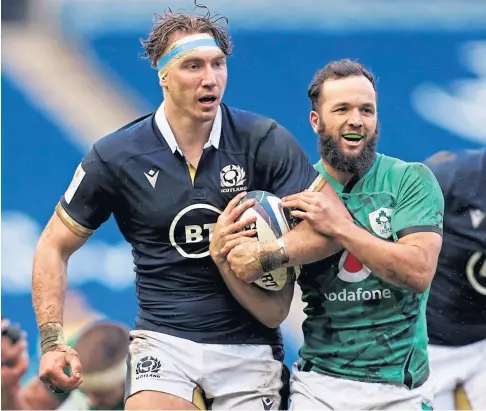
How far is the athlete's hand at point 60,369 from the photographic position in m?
4.53

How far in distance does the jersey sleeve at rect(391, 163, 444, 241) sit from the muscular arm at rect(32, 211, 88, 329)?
4.75ft

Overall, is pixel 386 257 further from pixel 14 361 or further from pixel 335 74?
pixel 14 361

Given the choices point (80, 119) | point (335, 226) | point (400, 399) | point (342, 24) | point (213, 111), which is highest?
point (342, 24)

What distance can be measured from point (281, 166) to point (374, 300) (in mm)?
708

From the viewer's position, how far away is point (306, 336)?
4.75m

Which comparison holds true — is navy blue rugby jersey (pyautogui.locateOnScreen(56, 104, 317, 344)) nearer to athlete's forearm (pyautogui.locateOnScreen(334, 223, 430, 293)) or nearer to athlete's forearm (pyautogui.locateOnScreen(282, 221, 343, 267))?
athlete's forearm (pyautogui.locateOnScreen(282, 221, 343, 267))

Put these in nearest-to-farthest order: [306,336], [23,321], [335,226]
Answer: [335,226] → [306,336] → [23,321]

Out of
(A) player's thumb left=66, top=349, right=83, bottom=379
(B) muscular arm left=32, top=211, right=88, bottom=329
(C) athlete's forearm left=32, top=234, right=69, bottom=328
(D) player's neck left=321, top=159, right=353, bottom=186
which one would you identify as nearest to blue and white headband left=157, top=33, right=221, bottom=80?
(D) player's neck left=321, top=159, right=353, bottom=186

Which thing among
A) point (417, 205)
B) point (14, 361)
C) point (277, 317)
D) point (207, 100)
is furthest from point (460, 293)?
point (14, 361)

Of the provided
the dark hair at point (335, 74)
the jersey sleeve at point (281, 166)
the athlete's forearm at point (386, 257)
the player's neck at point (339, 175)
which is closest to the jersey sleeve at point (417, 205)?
the athlete's forearm at point (386, 257)

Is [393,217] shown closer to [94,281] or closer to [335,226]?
[335,226]

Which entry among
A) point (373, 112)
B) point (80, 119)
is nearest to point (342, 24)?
point (80, 119)

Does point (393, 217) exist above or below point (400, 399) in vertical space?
above

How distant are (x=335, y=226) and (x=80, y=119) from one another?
2.99 metres
